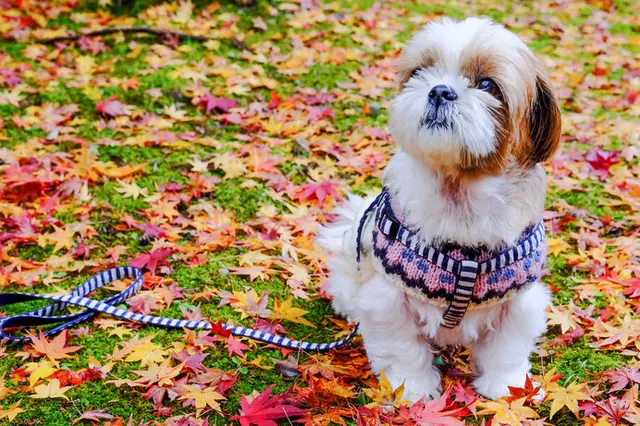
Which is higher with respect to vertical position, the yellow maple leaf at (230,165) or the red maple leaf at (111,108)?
the red maple leaf at (111,108)

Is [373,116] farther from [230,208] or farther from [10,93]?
[10,93]

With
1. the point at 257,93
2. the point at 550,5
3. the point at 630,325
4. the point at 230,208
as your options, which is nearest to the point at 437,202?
the point at 630,325

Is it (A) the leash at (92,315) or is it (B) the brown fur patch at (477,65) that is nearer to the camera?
(B) the brown fur patch at (477,65)

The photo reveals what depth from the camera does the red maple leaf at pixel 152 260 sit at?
4105mm

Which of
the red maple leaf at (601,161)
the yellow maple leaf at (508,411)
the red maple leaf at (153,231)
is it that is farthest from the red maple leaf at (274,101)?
the yellow maple leaf at (508,411)

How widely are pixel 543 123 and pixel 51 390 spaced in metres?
2.44

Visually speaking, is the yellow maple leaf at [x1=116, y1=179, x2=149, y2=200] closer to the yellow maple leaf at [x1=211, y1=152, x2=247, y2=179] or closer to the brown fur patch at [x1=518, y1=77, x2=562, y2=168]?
the yellow maple leaf at [x1=211, y1=152, x2=247, y2=179]

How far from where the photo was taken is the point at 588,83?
6.88m

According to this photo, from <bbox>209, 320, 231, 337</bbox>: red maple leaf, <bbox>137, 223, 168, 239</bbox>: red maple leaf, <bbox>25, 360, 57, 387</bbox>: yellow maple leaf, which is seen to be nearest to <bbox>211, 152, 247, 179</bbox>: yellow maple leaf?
<bbox>137, 223, 168, 239</bbox>: red maple leaf

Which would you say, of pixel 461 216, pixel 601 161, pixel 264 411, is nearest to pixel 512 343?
pixel 461 216

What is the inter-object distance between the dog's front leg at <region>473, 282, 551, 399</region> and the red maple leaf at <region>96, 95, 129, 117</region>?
3886mm

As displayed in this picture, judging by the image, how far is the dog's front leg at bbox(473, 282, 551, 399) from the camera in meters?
3.11

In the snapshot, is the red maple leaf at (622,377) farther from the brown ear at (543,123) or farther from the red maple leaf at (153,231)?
the red maple leaf at (153,231)

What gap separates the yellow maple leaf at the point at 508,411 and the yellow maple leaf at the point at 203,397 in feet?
3.86
